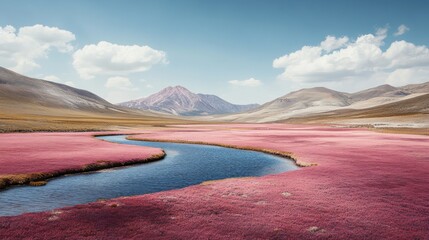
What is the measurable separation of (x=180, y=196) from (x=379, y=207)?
13938mm

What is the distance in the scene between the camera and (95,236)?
599 inches

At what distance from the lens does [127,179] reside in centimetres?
3231

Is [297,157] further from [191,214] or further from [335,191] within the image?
[191,214]

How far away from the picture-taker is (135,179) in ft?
107

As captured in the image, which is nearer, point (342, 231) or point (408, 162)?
point (342, 231)

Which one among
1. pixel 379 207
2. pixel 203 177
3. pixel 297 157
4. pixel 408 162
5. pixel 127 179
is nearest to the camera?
pixel 379 207

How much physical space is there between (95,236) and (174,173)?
836 inches

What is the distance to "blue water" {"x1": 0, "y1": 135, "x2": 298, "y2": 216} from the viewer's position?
23672 mm

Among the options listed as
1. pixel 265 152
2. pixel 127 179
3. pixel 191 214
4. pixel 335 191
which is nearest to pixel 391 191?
pixel 335 191

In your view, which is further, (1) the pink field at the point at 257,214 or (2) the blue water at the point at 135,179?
(2) the blue water at the point at 135,179

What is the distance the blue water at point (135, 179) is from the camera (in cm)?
2367

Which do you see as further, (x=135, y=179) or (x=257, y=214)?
(x=135, y=179)

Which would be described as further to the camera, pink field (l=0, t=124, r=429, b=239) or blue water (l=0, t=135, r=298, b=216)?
blue water (l=0, t=135, r=298, b=216)

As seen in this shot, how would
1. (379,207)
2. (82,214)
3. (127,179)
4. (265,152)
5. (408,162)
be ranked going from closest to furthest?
(82,214), (379,207), (127,179), (408,162), (265,152)
